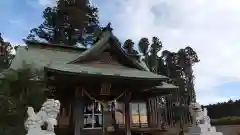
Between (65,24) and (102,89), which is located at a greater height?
(65,24)

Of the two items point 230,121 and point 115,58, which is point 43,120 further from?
point 230,121

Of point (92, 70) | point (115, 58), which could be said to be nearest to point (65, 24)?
point (115, 58)

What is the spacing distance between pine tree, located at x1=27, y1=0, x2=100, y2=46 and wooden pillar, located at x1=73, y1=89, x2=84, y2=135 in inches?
674

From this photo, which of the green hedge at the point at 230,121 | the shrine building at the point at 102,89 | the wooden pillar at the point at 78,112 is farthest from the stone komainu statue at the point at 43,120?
the green hedge at the point at 230,121

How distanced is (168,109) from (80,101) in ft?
48.3

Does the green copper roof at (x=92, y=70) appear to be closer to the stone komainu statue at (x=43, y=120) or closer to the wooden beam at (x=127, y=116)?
the wooden beam at (x=127, y=116)

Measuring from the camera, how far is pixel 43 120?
240 inches

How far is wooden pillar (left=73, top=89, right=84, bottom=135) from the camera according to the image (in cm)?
990

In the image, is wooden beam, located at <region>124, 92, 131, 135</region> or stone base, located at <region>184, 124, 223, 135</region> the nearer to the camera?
stone base, located at <region>184, 124, 223, 135</region>

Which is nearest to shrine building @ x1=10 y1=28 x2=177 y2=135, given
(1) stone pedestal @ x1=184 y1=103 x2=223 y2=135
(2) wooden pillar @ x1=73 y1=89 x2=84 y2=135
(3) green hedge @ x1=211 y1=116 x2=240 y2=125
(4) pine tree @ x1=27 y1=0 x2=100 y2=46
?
(2) wooden pillar @ x1=73 y1=89 x2=84 y2=135

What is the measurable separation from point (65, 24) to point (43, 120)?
73.8ft

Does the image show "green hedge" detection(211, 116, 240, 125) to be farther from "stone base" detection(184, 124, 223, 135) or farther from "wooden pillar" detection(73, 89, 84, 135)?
"wooden pillar" detection(73, 89, 84, 135)

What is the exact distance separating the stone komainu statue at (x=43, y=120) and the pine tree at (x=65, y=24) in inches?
830

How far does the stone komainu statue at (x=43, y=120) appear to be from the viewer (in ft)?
19.4
